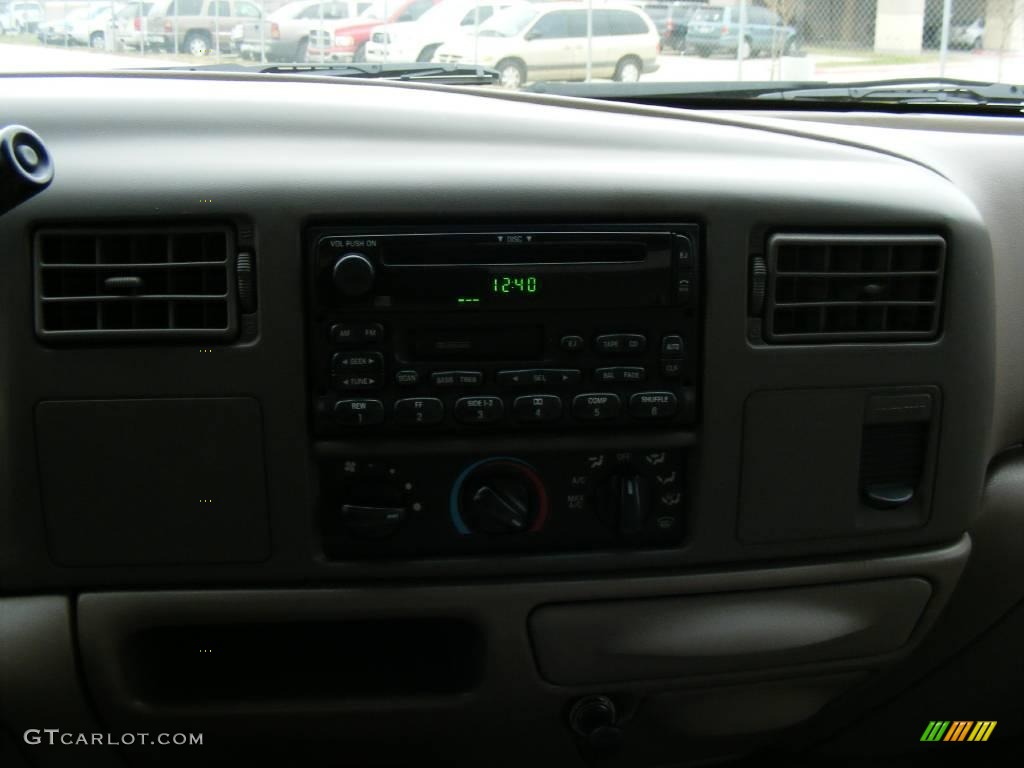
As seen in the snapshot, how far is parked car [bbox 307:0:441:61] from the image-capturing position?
7.30ft

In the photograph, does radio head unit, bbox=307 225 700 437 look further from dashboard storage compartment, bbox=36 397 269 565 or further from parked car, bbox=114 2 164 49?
parked car, bbox=114 2 164 49

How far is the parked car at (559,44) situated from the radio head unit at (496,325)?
2.19 feet

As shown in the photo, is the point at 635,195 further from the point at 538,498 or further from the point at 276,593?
the point at 276,593

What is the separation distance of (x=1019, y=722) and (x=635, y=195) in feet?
4.50

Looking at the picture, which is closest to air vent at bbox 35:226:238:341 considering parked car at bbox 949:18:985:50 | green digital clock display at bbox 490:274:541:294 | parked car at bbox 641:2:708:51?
green digital clock display at bbox 490:274:541:294

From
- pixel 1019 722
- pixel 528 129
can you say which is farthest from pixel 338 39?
pixel 1019 722

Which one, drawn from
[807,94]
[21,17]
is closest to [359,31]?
[21,17]

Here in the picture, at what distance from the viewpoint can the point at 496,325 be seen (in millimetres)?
1521

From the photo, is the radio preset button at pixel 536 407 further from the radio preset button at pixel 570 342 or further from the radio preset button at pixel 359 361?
the radio preset button at pixel 359 361

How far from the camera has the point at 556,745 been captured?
1862 millimetres

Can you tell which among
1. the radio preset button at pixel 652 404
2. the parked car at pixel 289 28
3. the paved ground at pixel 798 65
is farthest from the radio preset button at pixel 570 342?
the parked car at pixel 289 28

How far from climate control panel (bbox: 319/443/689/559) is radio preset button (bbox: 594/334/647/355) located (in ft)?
0.52

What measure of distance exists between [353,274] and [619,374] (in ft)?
1.32

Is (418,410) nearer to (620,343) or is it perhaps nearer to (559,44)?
(620,343)
